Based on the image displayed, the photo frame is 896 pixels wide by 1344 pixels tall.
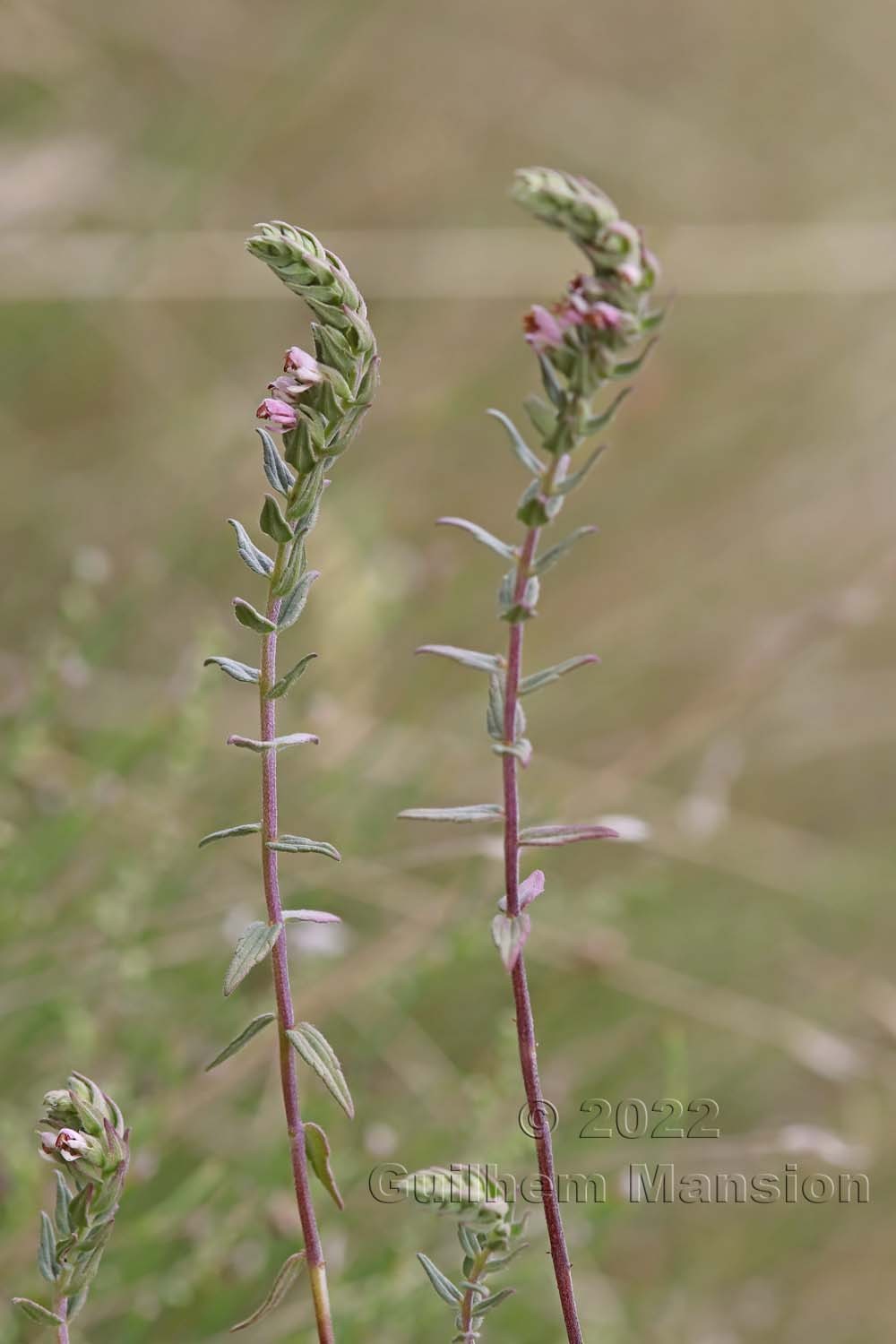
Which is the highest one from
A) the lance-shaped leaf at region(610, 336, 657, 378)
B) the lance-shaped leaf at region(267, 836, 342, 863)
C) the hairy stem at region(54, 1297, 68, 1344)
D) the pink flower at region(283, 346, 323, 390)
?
the lance-shaped leaf at region(610, 336, 657, 378)

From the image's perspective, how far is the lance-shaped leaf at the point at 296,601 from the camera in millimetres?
293

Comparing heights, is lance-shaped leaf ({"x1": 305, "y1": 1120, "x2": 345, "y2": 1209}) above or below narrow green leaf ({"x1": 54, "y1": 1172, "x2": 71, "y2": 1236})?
above

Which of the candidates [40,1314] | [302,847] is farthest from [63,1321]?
[302,847]

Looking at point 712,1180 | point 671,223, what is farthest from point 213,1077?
point 671,223

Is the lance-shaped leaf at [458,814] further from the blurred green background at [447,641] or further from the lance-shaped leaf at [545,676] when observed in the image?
the blurred green background at [447,641]

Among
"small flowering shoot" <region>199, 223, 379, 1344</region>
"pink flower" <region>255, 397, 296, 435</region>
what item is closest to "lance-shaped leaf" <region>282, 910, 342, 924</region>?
"small flowering shoot" <region>199, 223, 379, 1344</region>

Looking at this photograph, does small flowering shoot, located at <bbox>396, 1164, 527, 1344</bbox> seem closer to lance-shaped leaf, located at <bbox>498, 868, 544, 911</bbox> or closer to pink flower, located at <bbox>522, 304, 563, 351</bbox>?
lance-shaped leaf, located at <bbox>498, 868, 544, 911</bbox>

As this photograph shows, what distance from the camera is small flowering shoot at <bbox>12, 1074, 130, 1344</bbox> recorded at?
0.29 meters

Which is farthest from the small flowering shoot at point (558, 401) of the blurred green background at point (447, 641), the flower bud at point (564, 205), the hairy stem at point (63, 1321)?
the blurred green background at point (447, 641)

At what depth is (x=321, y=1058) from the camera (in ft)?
1.00

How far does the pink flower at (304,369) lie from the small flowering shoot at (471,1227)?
6.1 inches

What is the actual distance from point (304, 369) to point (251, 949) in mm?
119

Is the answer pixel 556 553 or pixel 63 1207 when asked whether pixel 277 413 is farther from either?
pixel 63 1207

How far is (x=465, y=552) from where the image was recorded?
52.4 inches
